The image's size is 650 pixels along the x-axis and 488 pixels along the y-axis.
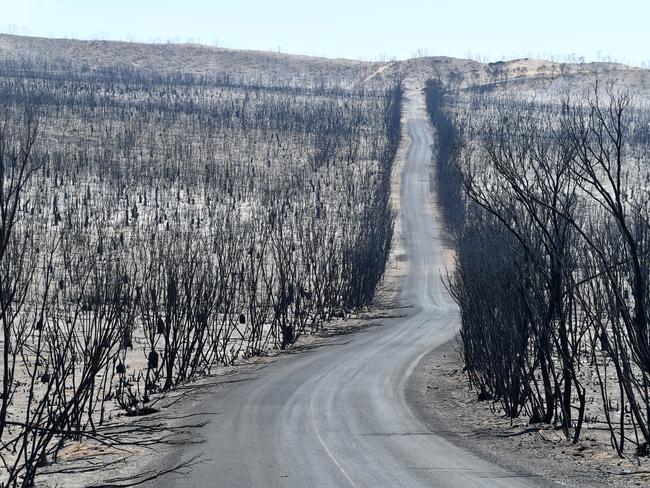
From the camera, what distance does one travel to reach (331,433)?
1942cm

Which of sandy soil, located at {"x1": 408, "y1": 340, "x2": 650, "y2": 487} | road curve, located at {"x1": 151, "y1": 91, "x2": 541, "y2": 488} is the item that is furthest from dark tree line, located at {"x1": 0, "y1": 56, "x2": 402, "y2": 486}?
sandy soil, located at {"x1": 408, "y1": 340, "x2": 650, "y2": 487}

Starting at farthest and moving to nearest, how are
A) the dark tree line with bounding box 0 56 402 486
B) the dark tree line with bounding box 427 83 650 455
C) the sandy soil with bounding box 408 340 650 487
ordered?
1. the dark tree line with bounding box 0 56 402 486
2. the sandy soil with bounding box 408 340 650 487
3. the dark tree line with bounding box 427 83 650 455

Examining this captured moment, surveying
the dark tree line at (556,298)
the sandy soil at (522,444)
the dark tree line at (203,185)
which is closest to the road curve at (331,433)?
the sandy soil at (522,444)

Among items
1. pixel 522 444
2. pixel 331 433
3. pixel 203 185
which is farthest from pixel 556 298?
pixel 203 185

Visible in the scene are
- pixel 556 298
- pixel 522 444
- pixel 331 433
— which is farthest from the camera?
pixel 331 433

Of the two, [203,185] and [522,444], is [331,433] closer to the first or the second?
[522,444]

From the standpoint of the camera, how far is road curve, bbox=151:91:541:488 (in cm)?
1461

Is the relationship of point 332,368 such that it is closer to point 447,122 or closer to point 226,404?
point 226,404

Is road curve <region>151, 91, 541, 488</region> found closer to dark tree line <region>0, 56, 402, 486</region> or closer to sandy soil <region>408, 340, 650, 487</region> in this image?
sandy soil <region>408, 340, 650, 487</region>

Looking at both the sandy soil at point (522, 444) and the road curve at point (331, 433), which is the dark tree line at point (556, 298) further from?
the road curve at point (331, 433)

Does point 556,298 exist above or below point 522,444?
above

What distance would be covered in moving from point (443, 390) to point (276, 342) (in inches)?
610

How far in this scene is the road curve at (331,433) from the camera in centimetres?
1461

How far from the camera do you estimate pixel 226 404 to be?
24047 mm
